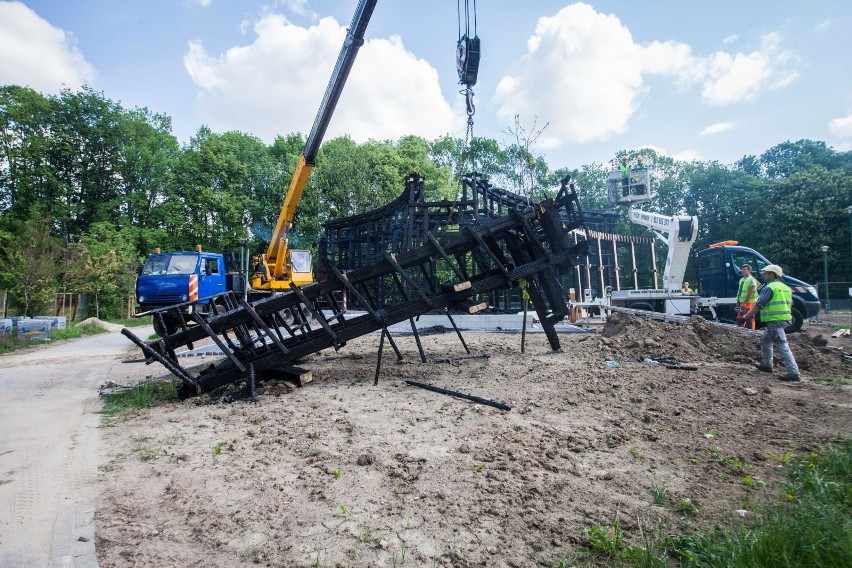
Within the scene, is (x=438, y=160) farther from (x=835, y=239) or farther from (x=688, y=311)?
(x=688, y=311)

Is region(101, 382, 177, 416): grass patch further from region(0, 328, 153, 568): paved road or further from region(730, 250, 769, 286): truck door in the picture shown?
region(730, 250, 769, 286): truck door

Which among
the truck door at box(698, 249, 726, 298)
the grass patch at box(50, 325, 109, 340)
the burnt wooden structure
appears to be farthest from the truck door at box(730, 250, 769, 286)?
the grass patch at box(50, 325, 109, 340)

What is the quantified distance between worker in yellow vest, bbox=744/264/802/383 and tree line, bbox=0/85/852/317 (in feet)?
79.7

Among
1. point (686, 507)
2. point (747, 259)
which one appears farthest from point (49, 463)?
point (747, 259)

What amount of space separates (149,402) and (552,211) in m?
7.14

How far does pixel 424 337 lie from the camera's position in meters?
13.0

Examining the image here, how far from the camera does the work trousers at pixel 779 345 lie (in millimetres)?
6770

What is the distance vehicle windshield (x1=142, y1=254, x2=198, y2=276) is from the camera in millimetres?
14438

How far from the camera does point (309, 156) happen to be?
14.5m

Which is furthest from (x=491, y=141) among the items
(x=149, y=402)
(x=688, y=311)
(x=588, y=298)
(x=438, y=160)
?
(x=149, y=402)

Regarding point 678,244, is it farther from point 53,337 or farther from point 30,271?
point 30,271

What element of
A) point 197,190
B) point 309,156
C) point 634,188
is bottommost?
point 634,188

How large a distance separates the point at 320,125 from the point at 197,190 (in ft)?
98.6

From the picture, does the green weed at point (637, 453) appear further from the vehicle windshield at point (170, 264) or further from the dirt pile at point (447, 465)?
the vehicle windshield at point (170, 264)
